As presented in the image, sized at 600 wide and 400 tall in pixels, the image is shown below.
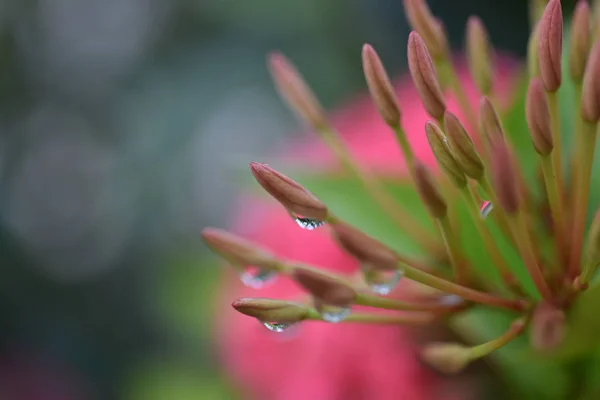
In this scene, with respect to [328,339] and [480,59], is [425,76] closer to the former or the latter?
[480,59]

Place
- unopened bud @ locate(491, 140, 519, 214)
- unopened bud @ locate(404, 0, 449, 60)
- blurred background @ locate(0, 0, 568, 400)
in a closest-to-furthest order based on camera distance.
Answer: unopened bud @ locate(491, 140, 519, 214)
unopened bud @ locate(404, 0, 449, 60)
blurred background @ locate(0, 0, 568, 400)

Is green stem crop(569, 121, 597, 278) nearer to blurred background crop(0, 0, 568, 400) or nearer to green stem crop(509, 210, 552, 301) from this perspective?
green stem crop(509, 210, 552, 301)

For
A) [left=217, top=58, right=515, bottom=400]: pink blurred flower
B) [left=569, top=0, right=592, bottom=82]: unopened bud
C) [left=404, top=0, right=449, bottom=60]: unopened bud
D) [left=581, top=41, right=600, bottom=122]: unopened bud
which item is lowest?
[left=217, top=58, right=515, bottom=400]: pink blurred flower

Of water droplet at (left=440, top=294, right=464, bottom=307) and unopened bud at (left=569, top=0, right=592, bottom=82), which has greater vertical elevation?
unopened bud at (left=569, top=0, right=592, bottom=82)

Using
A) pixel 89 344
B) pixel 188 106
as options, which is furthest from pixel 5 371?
pixel 188 106

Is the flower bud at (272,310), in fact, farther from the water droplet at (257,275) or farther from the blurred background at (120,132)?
the blurred background at (120,132)

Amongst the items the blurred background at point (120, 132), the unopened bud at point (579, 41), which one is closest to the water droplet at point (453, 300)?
the unopened bud at point (579, 41)

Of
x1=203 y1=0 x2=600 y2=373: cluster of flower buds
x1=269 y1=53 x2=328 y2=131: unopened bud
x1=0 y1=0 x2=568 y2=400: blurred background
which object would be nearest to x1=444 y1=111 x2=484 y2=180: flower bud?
x1=203 y1=0 x2=600 y2=373: cluster of flower buds
